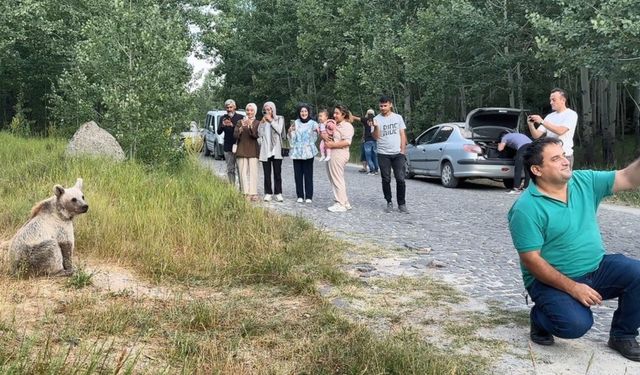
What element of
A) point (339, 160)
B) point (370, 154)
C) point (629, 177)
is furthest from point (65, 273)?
point (370, 154)

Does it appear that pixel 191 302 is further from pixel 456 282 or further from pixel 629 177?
pixel 629 177

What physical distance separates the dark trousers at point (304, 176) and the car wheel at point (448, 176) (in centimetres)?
504

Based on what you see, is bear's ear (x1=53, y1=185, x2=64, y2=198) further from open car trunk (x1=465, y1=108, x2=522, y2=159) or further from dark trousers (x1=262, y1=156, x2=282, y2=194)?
open car trunk (x1=465, y1=108, x2=522, y2=159)

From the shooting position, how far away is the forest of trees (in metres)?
12.6

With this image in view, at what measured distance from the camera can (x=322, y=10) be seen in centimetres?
3253

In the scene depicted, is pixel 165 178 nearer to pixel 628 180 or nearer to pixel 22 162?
pixel 22 162

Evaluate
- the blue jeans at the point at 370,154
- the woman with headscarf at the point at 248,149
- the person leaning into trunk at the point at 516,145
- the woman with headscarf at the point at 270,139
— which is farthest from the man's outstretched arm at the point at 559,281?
the blue jeans at the point at 370,154

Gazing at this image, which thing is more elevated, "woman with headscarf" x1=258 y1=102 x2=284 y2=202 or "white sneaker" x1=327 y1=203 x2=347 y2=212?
"woman with headscarf" x1=258 y1=102 x2=284 y2=202

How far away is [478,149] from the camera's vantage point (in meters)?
14.1

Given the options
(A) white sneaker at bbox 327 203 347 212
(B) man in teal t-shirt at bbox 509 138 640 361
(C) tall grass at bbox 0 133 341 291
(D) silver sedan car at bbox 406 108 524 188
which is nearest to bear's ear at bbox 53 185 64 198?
(C) tall grass at bbox 0 133 341 291

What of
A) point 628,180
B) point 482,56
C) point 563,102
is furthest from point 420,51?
point 628,180

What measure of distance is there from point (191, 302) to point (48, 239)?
58.4 inches

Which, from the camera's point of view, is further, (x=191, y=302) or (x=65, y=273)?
(x=65, y=273)

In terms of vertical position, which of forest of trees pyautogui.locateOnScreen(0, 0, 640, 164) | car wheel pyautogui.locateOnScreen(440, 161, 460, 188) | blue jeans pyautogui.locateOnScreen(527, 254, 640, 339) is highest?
forest of trees pyautogui.locateOnScreen(0, 0, 640, 164)
